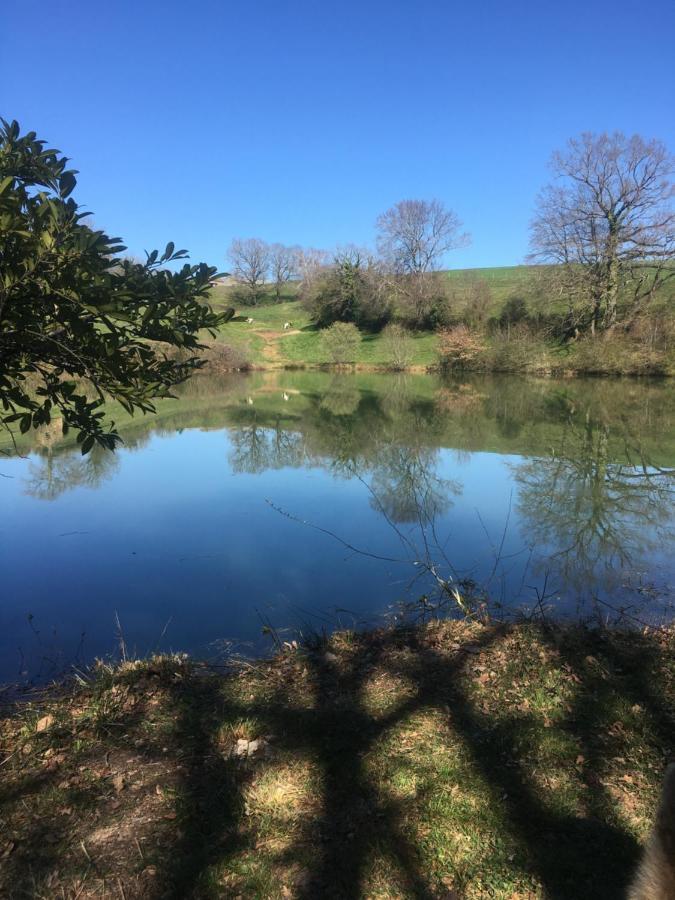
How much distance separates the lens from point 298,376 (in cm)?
3938

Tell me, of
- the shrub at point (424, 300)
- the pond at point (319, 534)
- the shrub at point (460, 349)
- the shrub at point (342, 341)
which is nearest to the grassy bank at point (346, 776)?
the pond at point (319, 534)

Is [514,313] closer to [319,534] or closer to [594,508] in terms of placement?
[594,508]

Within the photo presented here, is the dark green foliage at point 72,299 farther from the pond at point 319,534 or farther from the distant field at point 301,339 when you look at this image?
the distant field at point 301,339

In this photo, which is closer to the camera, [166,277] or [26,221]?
[26,221]

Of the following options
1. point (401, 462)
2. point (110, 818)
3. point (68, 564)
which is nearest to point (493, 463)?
point (401, 462)

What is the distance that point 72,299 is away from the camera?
223 centimetres

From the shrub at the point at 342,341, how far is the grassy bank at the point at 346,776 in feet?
134

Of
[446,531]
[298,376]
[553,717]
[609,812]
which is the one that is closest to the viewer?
[609,812]

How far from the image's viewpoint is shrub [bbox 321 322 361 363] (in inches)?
1708

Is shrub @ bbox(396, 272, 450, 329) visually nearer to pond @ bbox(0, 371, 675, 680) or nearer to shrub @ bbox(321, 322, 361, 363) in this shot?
shrub @ bbox(321, 322, 361, 363)

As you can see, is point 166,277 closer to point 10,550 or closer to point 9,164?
point 9,164

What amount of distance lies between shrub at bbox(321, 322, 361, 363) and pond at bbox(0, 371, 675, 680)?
90.5 ft

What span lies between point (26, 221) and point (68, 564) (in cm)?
571

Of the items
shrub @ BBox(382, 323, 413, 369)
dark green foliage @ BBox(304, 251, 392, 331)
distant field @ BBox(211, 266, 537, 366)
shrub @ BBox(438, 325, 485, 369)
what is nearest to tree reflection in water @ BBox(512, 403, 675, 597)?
shrub @ BBox(438, 325, 485, 369)
